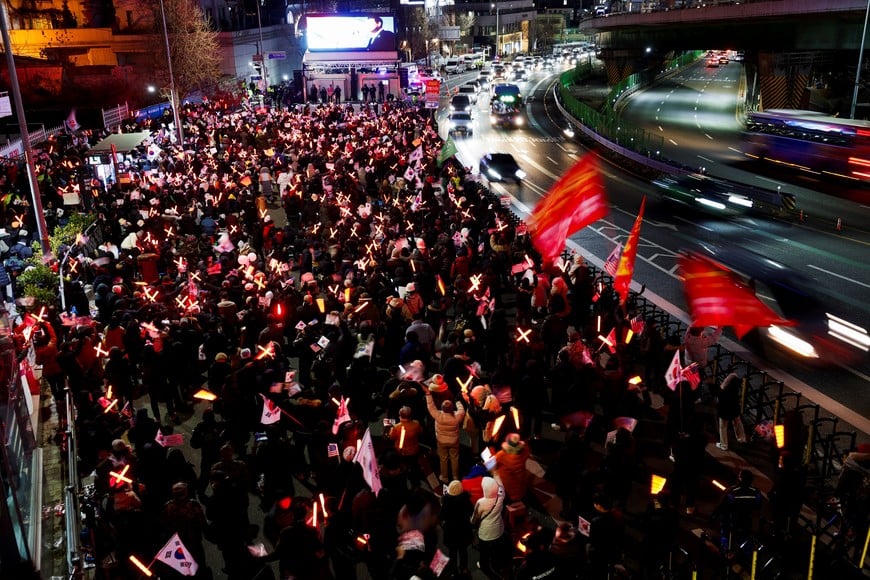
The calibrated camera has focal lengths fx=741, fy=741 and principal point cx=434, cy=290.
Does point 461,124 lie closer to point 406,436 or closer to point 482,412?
point 482,412

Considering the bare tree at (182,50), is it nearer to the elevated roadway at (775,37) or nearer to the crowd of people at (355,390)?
the crowd of people at (355,390)

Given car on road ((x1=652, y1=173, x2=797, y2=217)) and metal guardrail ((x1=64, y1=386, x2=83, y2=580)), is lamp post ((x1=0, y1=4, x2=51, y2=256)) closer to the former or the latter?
metal guardrail ((x1=64, y1=386, x2=83, y2=580))

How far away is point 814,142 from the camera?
31.9m

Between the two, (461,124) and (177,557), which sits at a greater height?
(177,557)

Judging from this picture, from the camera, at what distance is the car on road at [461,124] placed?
5122cm

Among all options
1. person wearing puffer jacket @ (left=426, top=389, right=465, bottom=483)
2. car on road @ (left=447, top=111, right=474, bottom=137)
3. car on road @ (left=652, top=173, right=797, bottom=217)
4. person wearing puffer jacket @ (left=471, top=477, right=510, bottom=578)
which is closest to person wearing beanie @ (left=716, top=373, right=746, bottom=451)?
person wearing puffer jacket @ (left=426, top=389, right=465, bottom=483)

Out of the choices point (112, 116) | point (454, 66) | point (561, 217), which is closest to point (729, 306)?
point (561, 217)

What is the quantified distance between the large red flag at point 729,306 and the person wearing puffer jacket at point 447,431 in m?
5.31

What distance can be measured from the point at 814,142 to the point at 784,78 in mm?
19309

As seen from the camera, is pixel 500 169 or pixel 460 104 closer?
pixel 500 169

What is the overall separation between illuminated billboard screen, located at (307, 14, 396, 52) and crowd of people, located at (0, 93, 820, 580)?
52.3 m

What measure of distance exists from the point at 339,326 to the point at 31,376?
5.62m

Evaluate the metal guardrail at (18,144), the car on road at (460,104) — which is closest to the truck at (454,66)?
the car on road at (460,104)

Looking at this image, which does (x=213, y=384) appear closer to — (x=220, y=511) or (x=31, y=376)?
(x=220, y=511)
